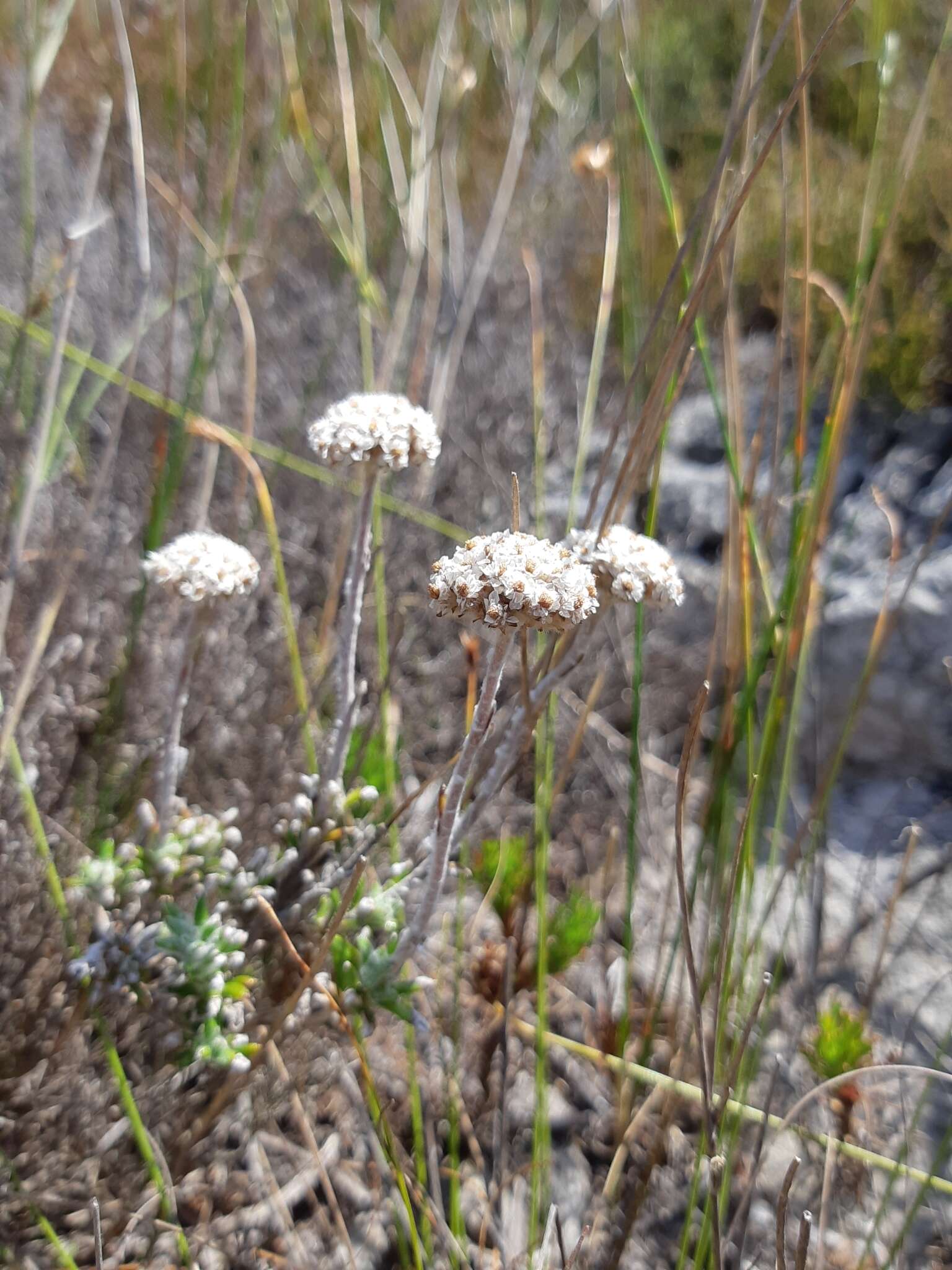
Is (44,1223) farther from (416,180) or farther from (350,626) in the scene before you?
(416,180)

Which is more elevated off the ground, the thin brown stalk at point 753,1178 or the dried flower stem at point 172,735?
the dried flower stem at point 172,735

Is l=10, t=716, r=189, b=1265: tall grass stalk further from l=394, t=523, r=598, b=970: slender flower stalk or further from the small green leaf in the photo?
the small green leaf

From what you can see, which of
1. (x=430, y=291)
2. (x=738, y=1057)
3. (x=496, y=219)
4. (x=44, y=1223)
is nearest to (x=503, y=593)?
(x=738, y=1057)

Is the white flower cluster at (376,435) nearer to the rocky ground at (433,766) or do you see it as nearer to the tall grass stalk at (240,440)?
the tall grass stalk at (240,440)

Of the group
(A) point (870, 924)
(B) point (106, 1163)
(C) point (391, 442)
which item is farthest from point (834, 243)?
(B) point (106, 1163)

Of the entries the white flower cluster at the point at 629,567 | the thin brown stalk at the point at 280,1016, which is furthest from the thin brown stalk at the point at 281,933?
the white flower cluster at the point at 629,567

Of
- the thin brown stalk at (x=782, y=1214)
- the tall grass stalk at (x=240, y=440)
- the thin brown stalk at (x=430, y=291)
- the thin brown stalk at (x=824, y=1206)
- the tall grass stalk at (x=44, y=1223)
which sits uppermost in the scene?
the thin brown stalk at (x=430, y=291)
